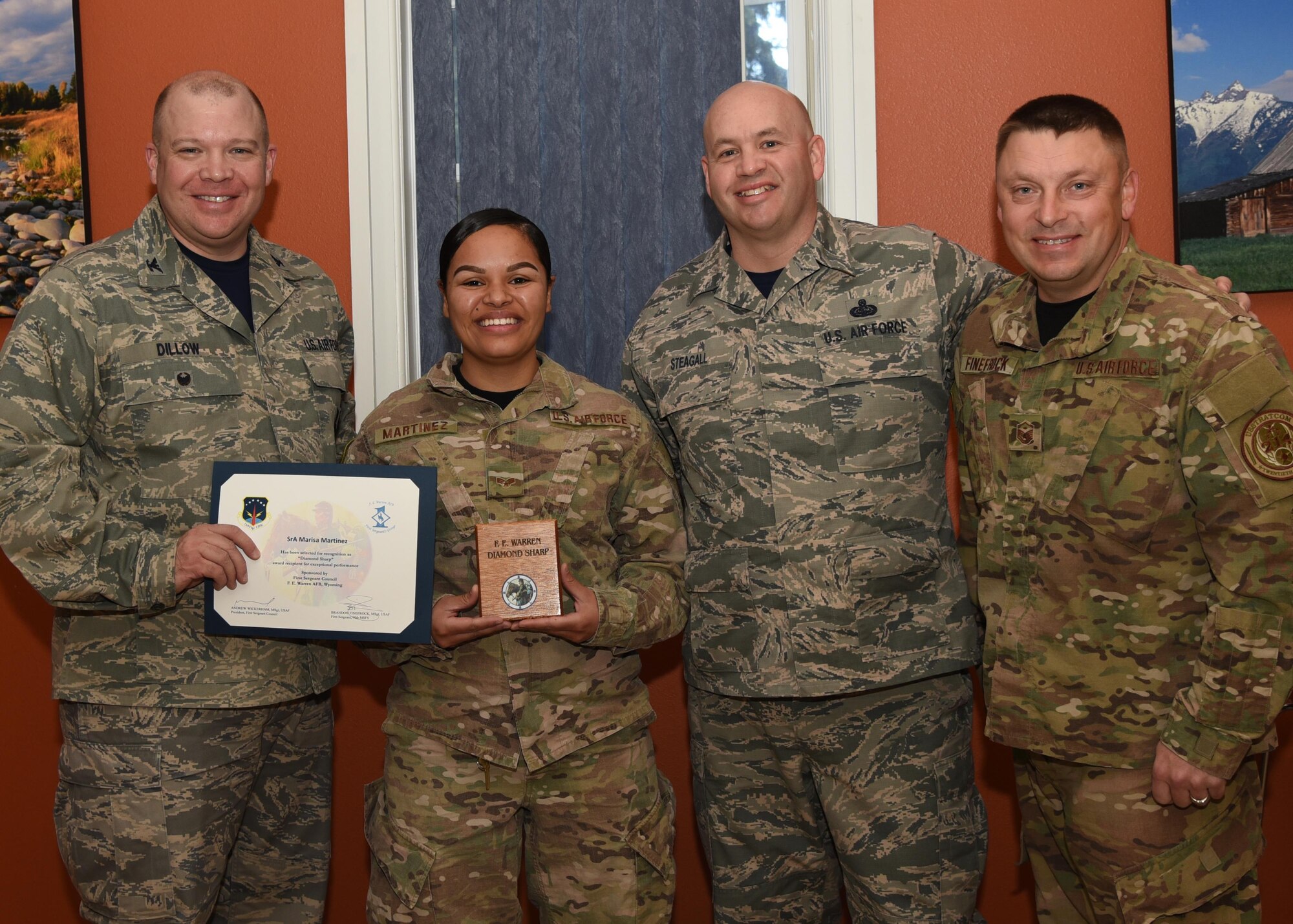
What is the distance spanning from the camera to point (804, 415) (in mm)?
2094

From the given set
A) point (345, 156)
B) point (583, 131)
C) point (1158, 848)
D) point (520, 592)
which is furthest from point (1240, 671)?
point (345, 156)

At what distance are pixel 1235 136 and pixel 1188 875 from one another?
1.79m

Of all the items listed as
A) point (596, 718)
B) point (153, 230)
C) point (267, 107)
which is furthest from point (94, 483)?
point (267, 107)

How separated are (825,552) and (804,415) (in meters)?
0.29

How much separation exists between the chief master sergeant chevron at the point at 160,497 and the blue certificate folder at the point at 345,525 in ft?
0.12

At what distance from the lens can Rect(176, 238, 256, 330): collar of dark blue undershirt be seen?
2178 mm

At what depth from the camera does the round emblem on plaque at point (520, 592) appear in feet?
6.08

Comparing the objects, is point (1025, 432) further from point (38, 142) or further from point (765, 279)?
point (38, 142)

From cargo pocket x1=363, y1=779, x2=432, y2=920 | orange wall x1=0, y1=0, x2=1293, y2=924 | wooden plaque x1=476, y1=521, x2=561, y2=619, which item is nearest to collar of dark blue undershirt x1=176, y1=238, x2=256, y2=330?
orange wall x1=0, y1=0, x2=1293, y2=924

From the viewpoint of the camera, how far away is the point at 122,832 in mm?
1958

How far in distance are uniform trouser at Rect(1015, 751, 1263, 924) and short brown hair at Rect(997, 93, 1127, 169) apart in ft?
3.69

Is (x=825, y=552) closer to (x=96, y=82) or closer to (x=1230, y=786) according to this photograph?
(x=1230, y=786)

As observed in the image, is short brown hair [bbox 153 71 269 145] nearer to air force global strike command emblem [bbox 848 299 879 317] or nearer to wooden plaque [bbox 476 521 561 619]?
wooden plaque [bbox 476 521 561 619]

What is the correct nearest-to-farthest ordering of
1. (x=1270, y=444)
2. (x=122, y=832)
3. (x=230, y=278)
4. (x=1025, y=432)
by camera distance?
(x=1270, y=444) → (x=1025, y=432) → (x=122, y=832) → (x=230, y=278)
